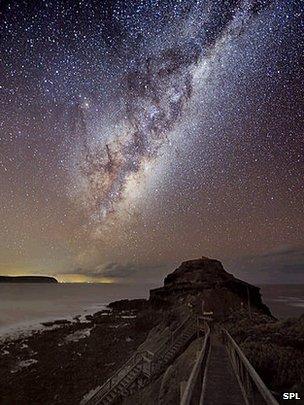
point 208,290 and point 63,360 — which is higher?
point 208,290

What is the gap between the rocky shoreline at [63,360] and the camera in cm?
2145

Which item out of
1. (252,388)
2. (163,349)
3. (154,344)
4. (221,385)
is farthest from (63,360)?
(252,388)

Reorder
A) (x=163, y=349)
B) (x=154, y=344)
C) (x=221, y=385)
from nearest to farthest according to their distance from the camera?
(x=221, y=385), (x=163, y=349), (x=154, y=344)

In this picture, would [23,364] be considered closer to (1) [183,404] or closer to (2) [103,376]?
(2) [103,376]

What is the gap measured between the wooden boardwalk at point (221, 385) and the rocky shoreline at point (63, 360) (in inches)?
497

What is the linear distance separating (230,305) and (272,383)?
109 feet

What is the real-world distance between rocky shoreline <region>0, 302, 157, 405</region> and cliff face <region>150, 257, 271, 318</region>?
6191 millimetres

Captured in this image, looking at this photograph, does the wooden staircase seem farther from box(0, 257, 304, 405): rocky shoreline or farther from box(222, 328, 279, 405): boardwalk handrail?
box(222, 328, 279, 405): boardwalk handrail

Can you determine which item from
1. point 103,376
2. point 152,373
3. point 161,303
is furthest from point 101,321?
point 152,373

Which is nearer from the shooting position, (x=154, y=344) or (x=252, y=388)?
(x=252, y=388)

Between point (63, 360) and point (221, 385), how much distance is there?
2551cm

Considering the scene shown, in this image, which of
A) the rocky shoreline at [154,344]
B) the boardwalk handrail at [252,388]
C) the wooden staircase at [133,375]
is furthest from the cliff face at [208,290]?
the boardwalk handrail at [252,388]

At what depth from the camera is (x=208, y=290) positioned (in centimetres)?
4441

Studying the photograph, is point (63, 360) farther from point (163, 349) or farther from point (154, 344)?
point (163, 349)
